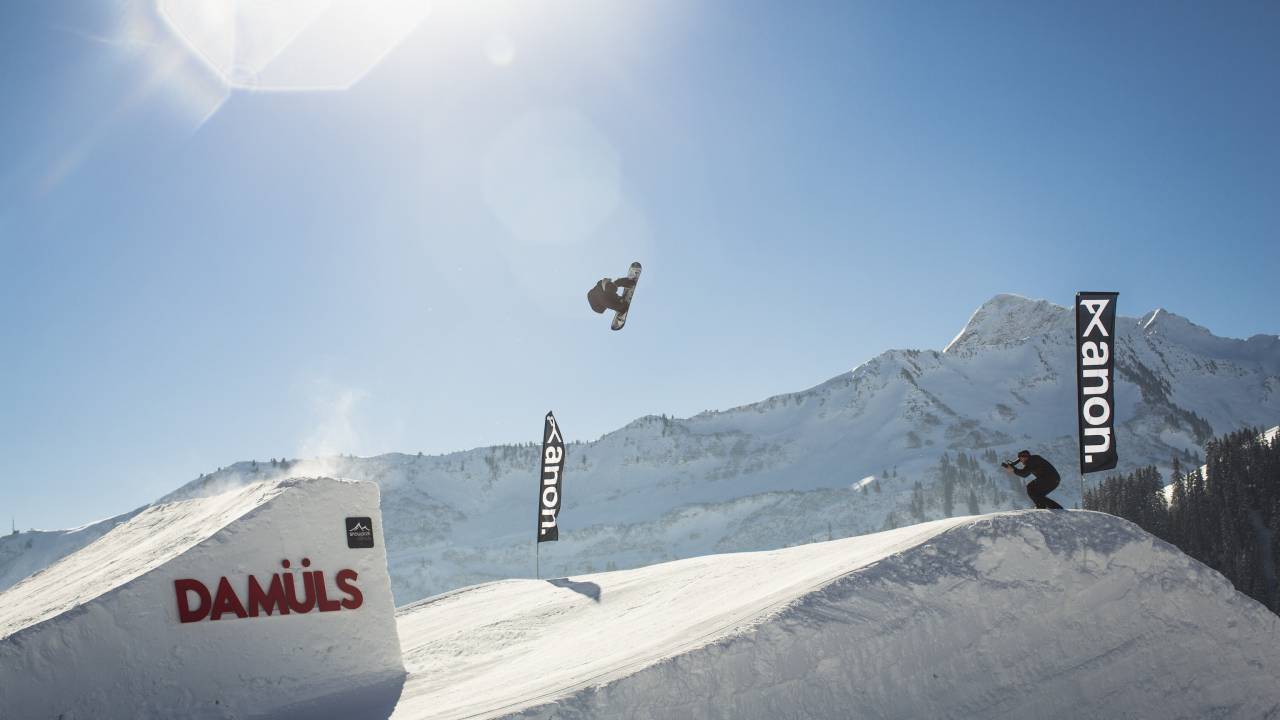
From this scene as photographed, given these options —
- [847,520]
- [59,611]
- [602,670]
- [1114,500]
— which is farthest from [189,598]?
[847,520]

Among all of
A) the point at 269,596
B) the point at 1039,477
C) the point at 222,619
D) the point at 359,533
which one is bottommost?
the point at 222,619

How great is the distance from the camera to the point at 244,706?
Answer: 28.0 feet

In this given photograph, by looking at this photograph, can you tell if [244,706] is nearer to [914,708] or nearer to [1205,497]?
[914,708]

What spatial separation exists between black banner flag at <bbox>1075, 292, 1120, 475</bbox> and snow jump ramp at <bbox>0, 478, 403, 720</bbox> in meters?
11.5

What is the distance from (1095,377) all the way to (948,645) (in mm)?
8018

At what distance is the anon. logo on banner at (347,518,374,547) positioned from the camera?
395 inches

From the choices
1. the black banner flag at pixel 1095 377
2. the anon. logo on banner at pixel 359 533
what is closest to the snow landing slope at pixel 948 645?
the anon. logo on banner at pixel 359 533

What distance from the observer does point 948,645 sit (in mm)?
7090

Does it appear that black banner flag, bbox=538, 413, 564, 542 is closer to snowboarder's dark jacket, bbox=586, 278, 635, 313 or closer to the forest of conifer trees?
snowboarder's dark jacket, bbox=586, 278, 635, 313

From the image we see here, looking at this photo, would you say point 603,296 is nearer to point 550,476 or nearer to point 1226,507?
point 550,476

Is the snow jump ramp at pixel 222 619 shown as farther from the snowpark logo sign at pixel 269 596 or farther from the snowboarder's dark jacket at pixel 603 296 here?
the snowboarder's dark jacket at pixel 603 296

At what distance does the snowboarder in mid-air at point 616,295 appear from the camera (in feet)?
41.7

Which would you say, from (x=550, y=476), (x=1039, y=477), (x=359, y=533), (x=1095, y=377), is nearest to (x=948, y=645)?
(x=1039, y=477)

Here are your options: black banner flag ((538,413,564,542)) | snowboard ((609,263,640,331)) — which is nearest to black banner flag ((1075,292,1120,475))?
snowboard ((609,263,640,331))
